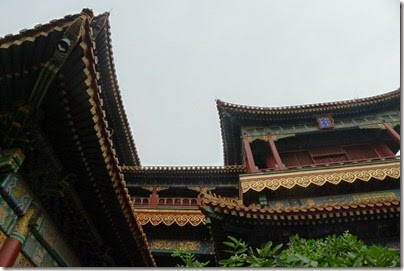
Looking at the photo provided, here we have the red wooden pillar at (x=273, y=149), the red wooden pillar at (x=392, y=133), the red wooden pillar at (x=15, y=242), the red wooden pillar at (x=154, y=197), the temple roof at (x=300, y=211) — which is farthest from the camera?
the red wooden pillar at (x=154, y=197)

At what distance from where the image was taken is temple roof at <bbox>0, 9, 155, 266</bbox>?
153 inches

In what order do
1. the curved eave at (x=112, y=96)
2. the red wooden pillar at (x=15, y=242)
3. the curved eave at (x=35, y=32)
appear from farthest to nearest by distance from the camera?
the curved eave at (x=112, y=96) < the red wooden pillar at (x=15, y=242) < the curved eave at (x=35, y=32)

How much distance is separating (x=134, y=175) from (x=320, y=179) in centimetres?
718

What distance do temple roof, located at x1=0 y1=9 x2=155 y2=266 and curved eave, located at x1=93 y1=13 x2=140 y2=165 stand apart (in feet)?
21.2

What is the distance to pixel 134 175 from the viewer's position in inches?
520

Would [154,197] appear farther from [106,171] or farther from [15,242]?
[15,242]

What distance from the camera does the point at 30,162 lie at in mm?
4547

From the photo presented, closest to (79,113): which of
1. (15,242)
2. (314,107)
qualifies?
(15,242)

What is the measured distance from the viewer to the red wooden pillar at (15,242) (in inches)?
159

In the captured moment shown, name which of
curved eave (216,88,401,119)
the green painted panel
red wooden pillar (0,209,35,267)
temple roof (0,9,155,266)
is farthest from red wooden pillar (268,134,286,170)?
the green painted panel

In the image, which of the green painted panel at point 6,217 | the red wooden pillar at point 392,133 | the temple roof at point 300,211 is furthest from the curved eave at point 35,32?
the red wooden pillar at point 392,133

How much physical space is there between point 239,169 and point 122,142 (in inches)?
208

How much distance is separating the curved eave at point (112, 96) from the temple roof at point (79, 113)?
6.47 metres

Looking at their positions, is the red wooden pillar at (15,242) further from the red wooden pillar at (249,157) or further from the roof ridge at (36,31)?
the red wooden pillar at (249,157)
